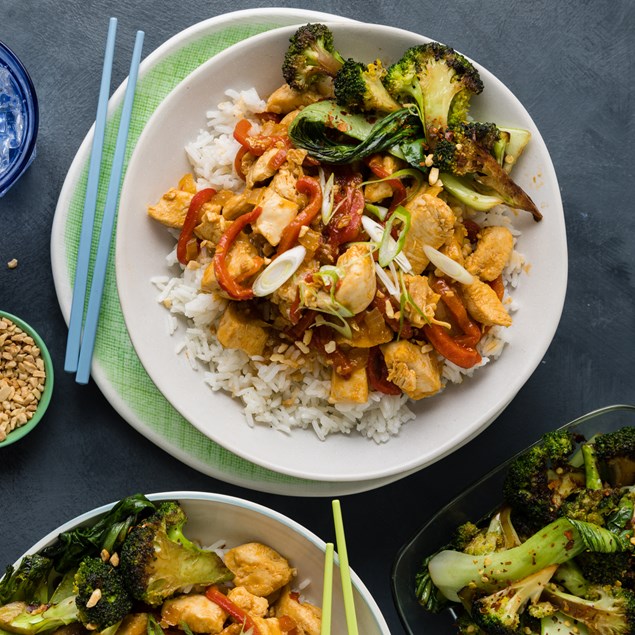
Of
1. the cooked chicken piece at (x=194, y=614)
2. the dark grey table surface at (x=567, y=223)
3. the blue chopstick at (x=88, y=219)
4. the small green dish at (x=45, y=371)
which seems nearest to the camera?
the cooked chicken piece at (x=194, y=614)

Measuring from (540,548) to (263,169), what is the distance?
1.98m

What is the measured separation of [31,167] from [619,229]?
2.95 metres

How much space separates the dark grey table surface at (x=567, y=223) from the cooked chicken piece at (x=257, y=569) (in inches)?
18.7

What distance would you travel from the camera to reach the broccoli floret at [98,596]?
314 cm

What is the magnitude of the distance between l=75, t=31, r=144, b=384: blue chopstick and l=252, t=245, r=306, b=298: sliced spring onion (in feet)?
2.92

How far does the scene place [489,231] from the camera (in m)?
3.33

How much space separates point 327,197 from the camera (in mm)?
3262

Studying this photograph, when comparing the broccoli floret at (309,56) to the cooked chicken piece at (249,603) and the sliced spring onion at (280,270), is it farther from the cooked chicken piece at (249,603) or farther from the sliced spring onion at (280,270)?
the cooked chicken piece at (249,603)

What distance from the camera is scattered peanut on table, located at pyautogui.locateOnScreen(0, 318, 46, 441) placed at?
369 centimetres

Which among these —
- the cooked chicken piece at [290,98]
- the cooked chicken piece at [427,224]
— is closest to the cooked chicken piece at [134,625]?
the cooked chicken piece at [427,224]

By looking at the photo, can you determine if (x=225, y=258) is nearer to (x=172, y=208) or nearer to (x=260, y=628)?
(x=172, y=208)

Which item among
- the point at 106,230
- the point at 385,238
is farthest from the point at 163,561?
the point at 385,238

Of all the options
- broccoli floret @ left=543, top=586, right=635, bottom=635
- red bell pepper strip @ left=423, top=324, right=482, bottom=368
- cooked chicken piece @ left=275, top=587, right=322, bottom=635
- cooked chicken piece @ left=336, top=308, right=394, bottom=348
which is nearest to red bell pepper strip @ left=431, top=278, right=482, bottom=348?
red bell pepper strip @ left=423, top=324, right=482, bottom=368

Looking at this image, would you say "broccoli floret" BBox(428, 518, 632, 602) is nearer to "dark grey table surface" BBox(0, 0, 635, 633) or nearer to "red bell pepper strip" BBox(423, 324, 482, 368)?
"dark grey table surface" BBox(0, 0, 635, 633)
